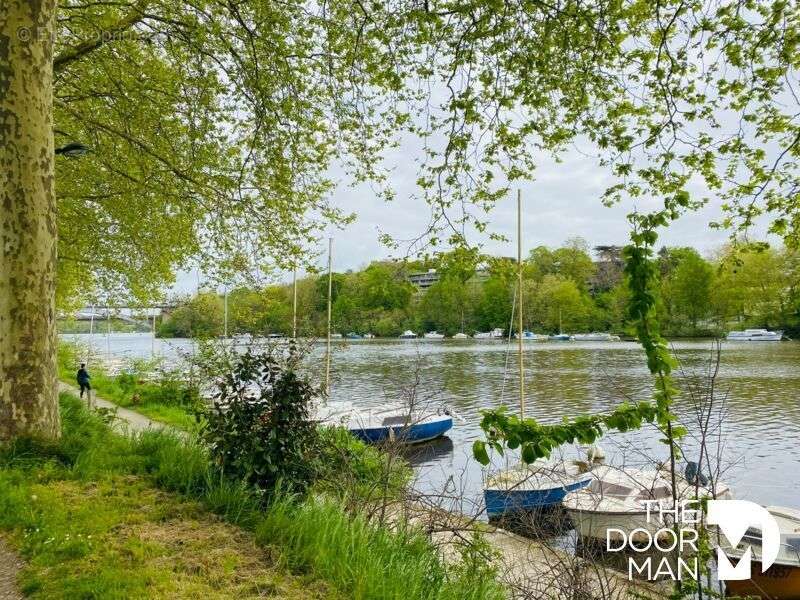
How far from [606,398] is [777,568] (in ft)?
55.5

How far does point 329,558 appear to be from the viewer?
398 centimetres

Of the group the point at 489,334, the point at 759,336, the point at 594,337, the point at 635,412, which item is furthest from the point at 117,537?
the point at 489,334

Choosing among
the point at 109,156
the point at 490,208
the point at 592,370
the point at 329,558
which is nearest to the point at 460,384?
the point at 592,370

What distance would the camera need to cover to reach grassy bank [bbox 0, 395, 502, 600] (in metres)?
3.57

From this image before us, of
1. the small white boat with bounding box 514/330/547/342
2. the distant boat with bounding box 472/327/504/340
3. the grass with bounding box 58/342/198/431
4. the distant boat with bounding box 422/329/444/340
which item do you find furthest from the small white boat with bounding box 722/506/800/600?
the small white boat with bounding box 514/330/547/342

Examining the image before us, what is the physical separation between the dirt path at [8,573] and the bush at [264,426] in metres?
1.68

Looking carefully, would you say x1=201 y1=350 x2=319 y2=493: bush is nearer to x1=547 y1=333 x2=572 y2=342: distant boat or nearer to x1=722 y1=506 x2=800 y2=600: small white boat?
x1=722 y1=506 x2=800 y2=600: small white boat

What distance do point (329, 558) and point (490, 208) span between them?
13.1ft

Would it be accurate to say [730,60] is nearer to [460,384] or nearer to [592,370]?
[460,384]

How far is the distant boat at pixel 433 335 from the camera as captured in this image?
8400cm

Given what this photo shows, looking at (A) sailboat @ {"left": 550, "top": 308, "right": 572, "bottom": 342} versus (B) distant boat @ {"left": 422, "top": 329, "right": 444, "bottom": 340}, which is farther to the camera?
(B) distant boat @ {"left": 422, "top": 329, "right": 444, "bottom": 340}

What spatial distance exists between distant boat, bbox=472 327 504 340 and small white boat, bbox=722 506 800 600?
7265cm

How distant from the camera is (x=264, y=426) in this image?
5.23m

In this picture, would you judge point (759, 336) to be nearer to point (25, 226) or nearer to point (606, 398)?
point (606, 398)
